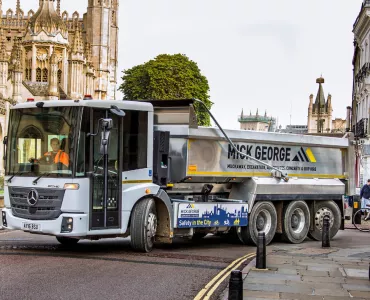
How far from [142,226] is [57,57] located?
80867 millimetres

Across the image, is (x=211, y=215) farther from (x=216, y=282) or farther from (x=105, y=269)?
(x=216, y=282)

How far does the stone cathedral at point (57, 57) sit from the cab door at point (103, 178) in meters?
47.7

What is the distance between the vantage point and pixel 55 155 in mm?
13258

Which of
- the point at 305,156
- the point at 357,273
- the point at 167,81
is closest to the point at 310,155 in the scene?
the point at 305,156

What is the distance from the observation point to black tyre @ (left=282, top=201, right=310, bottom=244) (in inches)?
693

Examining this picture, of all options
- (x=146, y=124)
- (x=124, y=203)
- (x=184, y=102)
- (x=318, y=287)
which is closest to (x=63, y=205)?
(x=124, y=203)

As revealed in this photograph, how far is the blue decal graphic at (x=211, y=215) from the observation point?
48.4ft

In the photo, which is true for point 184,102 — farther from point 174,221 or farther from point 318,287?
Result: point 318,287

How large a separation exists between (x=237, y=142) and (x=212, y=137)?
100 cm

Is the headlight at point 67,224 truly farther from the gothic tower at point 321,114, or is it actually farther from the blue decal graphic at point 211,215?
the gothic tower at point 321,114

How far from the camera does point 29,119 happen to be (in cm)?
1391

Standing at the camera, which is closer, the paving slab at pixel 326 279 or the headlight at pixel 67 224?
the paving slab at pixel 326 279

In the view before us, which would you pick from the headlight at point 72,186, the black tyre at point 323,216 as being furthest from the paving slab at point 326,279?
the black tyre at point 323,216

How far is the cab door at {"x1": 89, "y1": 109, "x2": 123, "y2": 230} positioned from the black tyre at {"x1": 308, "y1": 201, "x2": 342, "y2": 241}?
7244mm
